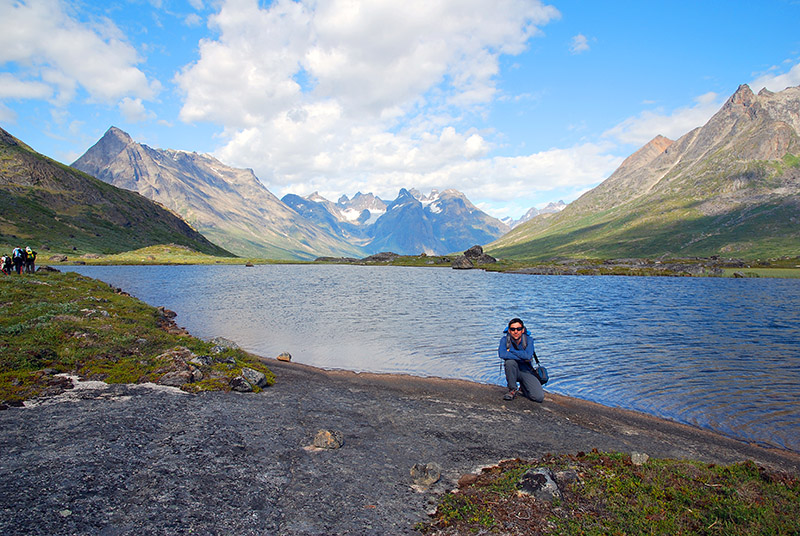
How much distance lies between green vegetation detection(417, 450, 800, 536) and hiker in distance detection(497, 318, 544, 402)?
1000cm

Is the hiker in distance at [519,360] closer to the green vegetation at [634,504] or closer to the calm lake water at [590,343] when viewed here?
the calm lake water at [590,343]

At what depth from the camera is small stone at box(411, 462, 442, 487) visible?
39.8ft

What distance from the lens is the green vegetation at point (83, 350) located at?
61.9 ft

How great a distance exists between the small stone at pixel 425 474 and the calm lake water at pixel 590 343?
1607cm

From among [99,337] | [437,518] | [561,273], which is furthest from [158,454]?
[561,273]

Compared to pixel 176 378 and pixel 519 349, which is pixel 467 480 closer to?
pixel 519 349

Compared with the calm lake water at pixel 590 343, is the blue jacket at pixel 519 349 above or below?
above

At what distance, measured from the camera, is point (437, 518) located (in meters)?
10.1

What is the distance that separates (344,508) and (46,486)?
7398mm

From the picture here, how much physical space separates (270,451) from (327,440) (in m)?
1.97

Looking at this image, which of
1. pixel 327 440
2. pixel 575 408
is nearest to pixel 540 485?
pixel 327 440

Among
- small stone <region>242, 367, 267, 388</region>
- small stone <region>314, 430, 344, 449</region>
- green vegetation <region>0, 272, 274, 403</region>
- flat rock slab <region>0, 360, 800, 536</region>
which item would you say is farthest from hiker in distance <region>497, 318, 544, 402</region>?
green vegetation <region>0, 272, 274, 403</region>

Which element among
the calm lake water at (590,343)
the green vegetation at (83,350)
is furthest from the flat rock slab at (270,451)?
the calm lake water at (590,343)

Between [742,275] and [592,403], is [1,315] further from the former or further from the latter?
[742,275]
